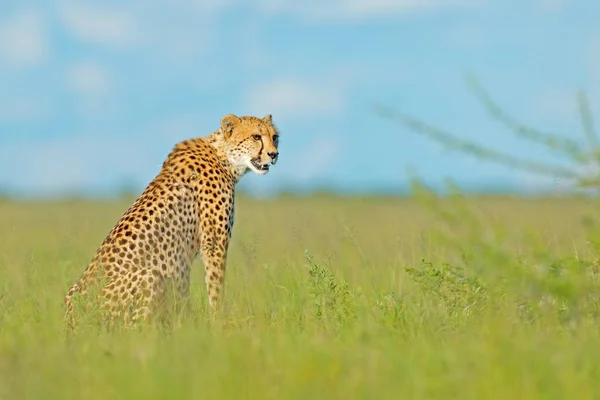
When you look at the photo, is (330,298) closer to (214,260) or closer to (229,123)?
(214,260)

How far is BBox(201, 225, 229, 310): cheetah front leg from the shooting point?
20.1ft

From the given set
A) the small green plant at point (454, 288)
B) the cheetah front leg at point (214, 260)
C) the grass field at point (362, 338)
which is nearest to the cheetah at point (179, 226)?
the cheetah front leg at point (214, 260)

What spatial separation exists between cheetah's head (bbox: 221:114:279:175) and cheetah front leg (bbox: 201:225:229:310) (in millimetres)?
620

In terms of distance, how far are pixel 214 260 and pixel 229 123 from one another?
108cm

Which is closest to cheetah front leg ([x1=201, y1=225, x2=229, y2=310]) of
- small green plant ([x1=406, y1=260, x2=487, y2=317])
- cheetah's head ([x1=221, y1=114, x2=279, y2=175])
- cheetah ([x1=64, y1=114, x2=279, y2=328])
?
cheetah ([x1=64, y1=114, x2=279, y2=328])

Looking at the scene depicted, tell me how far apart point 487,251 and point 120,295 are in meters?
2.07

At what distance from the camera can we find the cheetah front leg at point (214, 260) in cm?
611

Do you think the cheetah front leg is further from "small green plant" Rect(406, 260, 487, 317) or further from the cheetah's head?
"small green plant" Rect(406, 260, 487, 317)

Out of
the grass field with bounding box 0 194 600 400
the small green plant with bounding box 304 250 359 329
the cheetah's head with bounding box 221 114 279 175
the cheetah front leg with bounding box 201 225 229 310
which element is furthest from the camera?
the cheetah's head with bounding box 221 114 279 175

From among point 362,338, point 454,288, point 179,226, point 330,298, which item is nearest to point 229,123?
point 179,226

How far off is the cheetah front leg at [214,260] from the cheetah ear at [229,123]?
2.63 ft

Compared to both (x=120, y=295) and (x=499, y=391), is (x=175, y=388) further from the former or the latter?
(x=120, y=295)

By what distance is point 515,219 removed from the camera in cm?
1648

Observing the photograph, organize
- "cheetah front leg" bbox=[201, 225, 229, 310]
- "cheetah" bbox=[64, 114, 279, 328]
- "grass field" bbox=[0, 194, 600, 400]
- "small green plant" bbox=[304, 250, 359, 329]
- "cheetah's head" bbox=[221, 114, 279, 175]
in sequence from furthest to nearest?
"cheetah's head" bbox=[221, 114, 279, 175]
"cheetah front leg" bbox=[201, 225, 229, 310]
"cheetah" bbox=[64, 114, 279, 328]
"small green plant" bbox=[304, 250, 359, 329]
"grass field" bbox=[0, 194, 600, 400]
